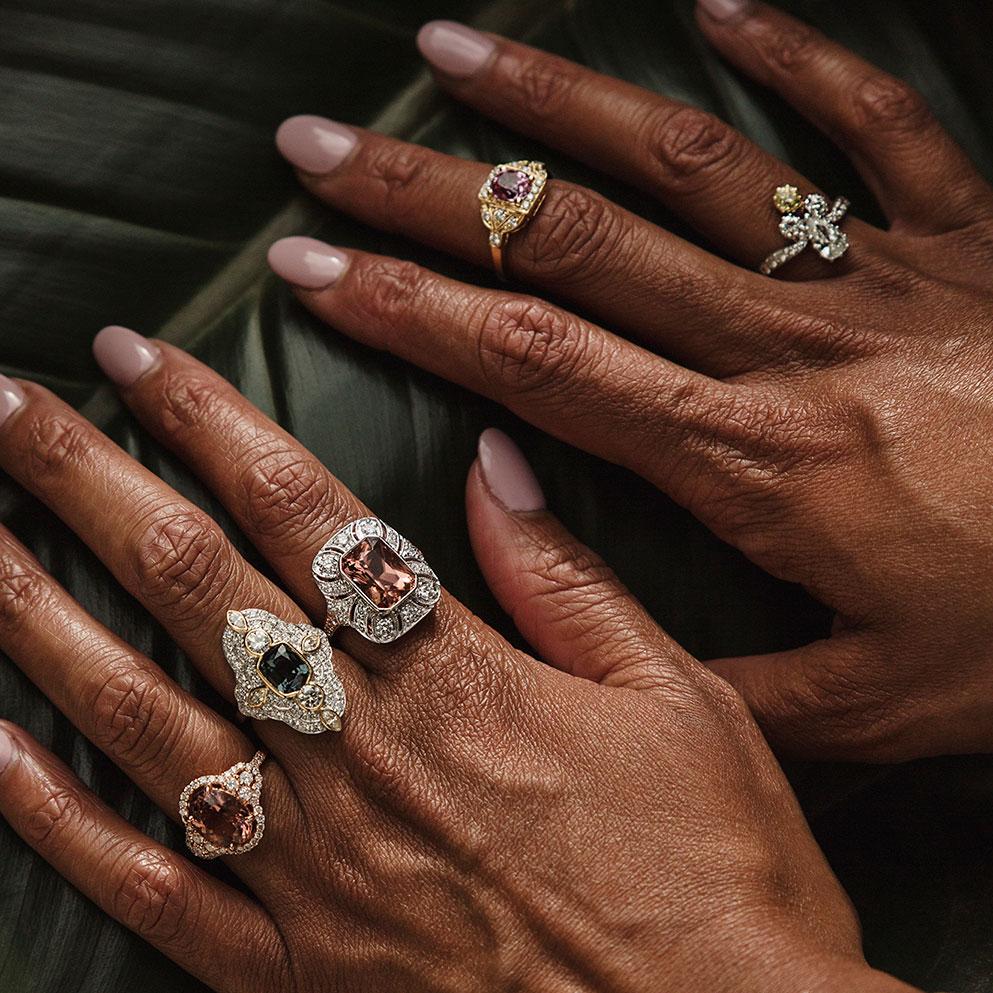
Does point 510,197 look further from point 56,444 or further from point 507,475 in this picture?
point 56,444

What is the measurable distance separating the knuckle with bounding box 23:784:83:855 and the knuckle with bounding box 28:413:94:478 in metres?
0.26

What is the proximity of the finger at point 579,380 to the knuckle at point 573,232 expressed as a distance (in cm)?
6

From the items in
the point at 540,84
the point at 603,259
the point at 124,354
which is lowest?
the point at 124,354

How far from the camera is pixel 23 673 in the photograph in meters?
0.98

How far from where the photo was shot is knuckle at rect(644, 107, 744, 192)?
108 cm

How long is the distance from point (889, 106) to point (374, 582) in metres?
0.69

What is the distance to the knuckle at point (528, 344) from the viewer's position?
98cm

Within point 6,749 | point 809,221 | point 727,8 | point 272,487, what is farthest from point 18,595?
point 727,8

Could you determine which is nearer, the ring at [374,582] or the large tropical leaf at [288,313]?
the ring at [374,582]

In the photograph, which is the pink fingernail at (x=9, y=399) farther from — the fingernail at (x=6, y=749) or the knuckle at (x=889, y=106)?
the knuckle at (x=889, y=106)

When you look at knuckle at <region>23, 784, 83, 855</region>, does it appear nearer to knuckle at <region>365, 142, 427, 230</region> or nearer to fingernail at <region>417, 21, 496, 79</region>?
knuckle at <region>365, 142, 427, 230</region>

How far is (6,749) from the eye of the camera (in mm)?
927

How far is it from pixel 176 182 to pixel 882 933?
3.25 ft

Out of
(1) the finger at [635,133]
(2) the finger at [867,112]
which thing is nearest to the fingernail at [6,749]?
(1) the finger at [635,133]
